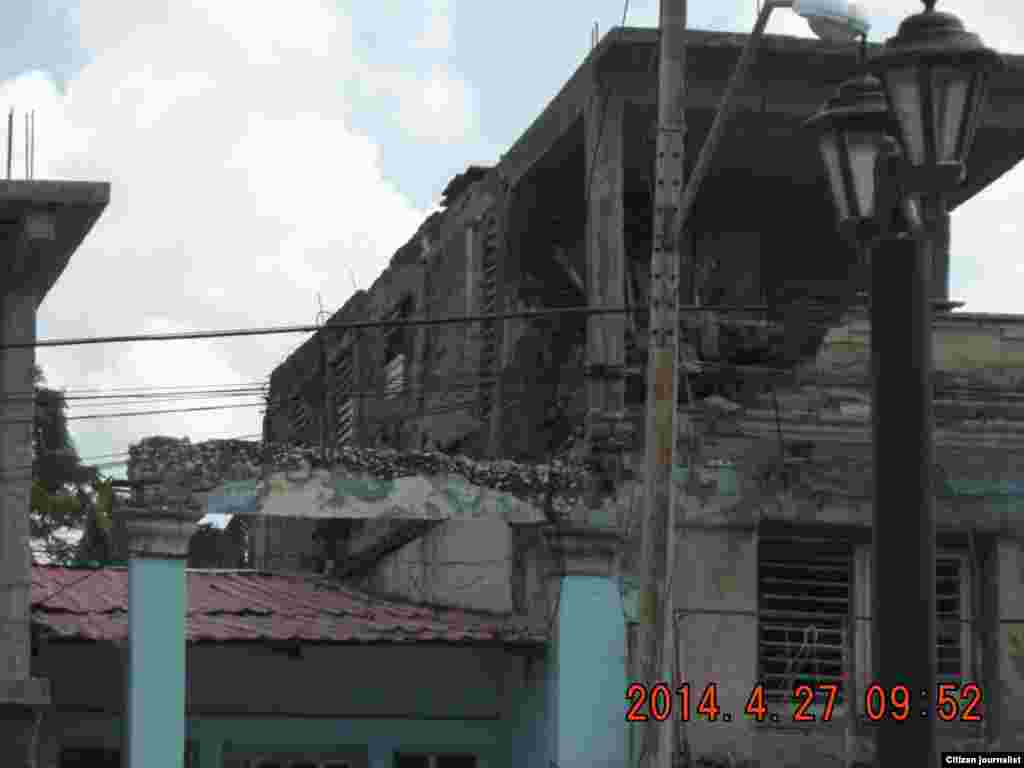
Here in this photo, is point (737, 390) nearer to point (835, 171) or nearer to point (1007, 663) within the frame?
point (1007, 663)

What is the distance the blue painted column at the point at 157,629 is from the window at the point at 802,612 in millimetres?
5033

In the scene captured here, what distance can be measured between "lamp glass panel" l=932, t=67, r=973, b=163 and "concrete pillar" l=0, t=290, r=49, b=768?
8.64 m

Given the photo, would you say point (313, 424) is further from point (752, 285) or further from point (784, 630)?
point (784, 630)

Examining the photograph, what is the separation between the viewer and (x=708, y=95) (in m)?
19.0

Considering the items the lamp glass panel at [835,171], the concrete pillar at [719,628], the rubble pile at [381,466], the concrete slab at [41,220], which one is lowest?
the concrete pillar at [719,628]

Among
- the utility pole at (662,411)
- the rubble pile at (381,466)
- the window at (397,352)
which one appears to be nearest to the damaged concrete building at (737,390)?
the rubble pile at (381,466)

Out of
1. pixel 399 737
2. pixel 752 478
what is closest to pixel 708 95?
pixel 752 478

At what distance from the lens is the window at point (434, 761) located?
766 inches

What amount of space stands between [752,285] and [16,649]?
9.11 m

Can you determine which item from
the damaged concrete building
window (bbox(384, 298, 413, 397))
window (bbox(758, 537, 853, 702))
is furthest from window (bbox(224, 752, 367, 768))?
window (bbox(384, 298, 413, 397))

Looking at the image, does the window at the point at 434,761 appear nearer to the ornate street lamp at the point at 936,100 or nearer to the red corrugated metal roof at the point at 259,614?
the red corrugated metal roof at the point at 259,614

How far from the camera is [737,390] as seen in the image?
62.7 feet
